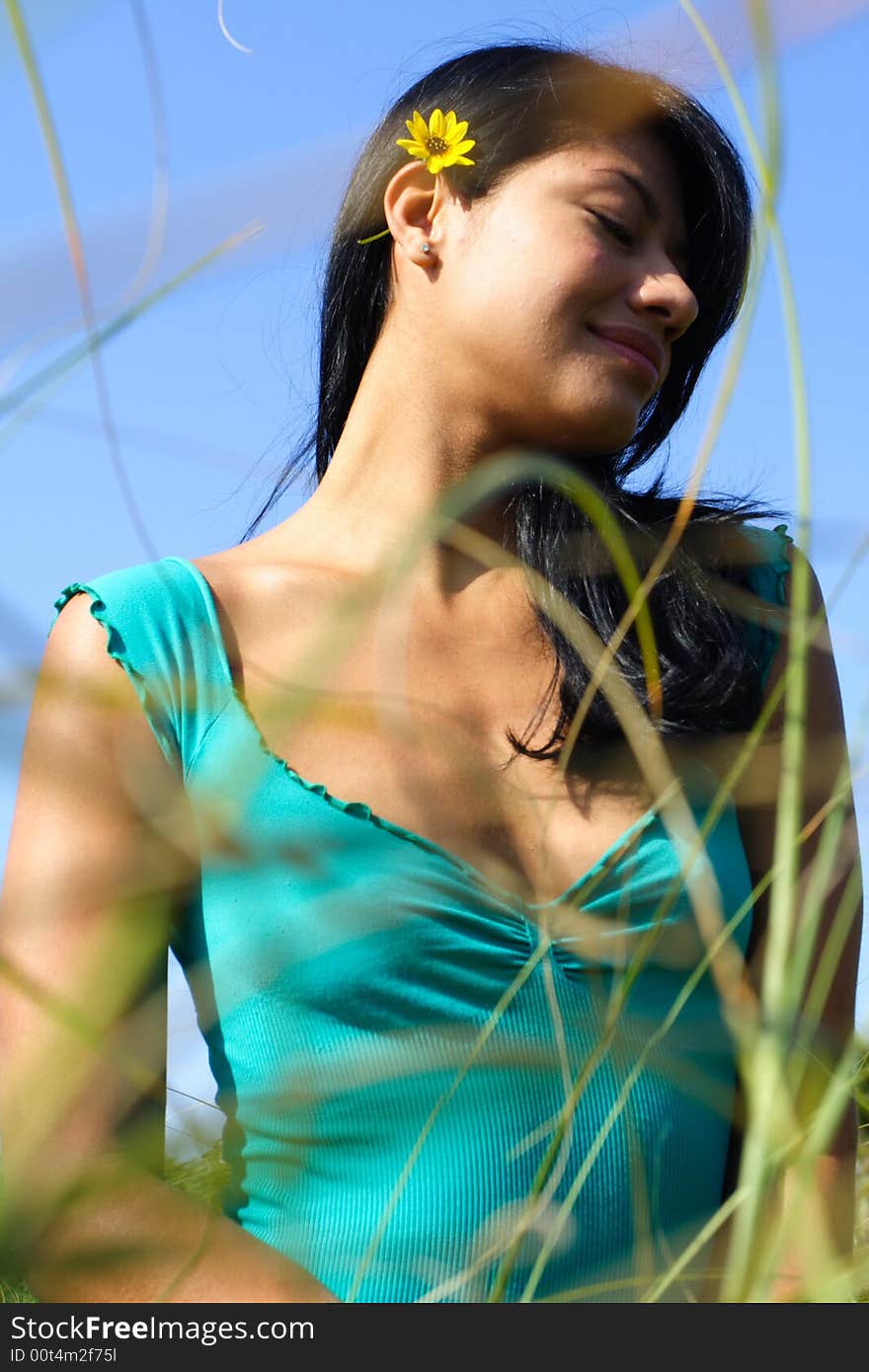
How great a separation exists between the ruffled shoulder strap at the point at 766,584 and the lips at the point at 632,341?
16 cm

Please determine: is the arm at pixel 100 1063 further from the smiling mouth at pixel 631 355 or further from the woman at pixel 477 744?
→ the smiling mouth at pixel 631 355

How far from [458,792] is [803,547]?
622mm

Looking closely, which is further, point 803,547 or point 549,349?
point 549,349

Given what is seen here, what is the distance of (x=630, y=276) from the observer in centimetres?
86

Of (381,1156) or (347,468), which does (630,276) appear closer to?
(347,468)

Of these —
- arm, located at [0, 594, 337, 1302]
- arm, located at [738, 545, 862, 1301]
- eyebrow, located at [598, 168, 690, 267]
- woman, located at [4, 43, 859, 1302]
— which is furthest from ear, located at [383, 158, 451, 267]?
arm, located at [0, 594, 337, 1302]

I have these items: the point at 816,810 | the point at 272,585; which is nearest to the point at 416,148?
the point at 272,585

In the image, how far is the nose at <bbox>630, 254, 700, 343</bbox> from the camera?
85cm

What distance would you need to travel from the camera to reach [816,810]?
2.67ft

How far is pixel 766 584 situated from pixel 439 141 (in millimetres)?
389

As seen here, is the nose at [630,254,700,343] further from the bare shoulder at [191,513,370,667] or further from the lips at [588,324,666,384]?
the bare shoulder at [191,513,370,667]

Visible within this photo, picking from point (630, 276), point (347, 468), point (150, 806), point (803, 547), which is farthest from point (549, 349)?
point (803, 547)

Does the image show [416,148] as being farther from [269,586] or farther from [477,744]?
[477,744]

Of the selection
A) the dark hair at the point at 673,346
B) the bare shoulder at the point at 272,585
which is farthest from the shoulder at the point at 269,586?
the dark hair at the point at 673,346
